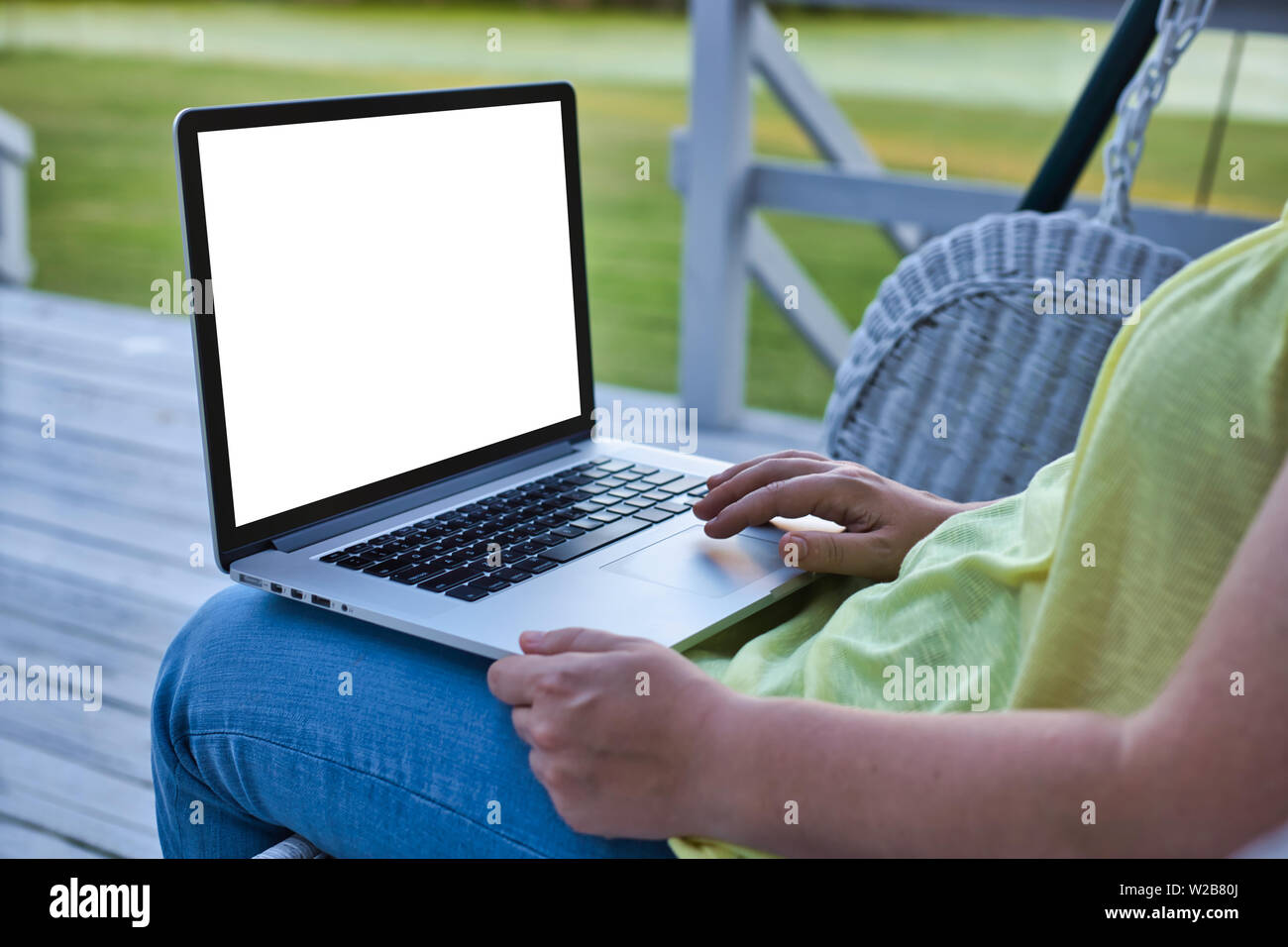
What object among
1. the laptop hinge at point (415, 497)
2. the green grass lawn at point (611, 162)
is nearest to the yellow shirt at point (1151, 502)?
the laptop hinge at point (415, 497)

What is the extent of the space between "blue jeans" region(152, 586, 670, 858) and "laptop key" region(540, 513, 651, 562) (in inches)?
5.4

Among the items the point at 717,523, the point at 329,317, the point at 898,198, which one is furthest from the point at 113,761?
the point at 898,198

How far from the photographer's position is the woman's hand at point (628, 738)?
620 millimetres

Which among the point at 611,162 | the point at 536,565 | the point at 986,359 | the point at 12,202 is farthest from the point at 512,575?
the point at 611,162

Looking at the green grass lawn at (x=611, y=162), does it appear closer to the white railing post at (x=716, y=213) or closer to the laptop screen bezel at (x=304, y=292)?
the white railing post at (x=716, y=213)

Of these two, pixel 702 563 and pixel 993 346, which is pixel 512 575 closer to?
pixel 702 563

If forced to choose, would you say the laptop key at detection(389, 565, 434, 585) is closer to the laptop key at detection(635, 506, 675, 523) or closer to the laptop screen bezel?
the laptop screen bezel

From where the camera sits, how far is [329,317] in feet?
3.06

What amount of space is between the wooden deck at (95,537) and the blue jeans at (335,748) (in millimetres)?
787

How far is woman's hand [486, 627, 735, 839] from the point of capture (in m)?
0.62

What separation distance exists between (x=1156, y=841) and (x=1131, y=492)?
0.15 metres

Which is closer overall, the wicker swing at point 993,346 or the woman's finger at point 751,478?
the woman's finger at point 751,478

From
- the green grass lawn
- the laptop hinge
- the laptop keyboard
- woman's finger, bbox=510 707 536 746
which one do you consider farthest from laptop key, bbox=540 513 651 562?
the green grass lawn
